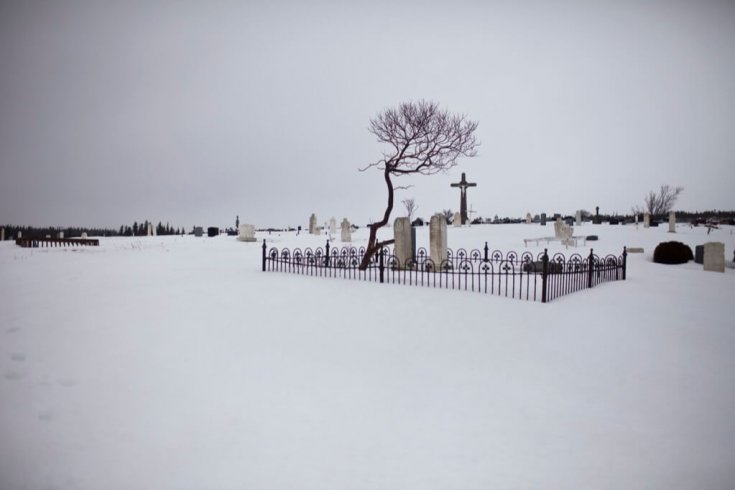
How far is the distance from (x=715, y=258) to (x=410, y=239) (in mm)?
12848

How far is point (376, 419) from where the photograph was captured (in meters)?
5.21

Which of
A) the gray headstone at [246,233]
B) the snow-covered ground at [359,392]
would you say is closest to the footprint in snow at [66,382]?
the snow-covered ground at [359,392]

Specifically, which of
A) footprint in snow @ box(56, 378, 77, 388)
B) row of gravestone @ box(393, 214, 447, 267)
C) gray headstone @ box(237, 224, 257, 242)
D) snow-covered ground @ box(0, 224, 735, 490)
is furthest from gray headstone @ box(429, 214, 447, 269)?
gray headstone @ box(237, 224, 257, 242)

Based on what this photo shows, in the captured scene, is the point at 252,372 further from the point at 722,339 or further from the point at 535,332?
the point at 722,339

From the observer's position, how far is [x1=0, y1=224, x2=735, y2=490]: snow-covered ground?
433cm

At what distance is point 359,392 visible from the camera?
578 cm

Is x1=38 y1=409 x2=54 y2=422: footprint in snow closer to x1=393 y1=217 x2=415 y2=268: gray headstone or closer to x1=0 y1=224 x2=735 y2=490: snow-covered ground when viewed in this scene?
x1=0 y1=224 x2=735 y2=490: snow-covered ground

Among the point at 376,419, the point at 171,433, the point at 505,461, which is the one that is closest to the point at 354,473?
the point at 376,419

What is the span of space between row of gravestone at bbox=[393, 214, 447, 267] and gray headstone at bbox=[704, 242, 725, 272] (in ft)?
36.7

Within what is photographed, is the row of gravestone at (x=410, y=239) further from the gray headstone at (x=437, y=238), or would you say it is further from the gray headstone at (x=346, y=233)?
the gray headstone at (x=346, y=233)

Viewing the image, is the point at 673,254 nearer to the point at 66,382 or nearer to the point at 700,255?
the point at 700,255

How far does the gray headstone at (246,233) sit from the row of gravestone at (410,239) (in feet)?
61.4

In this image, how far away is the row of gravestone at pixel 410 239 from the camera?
1555 cm

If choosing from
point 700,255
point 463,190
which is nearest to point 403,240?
point 700,255
